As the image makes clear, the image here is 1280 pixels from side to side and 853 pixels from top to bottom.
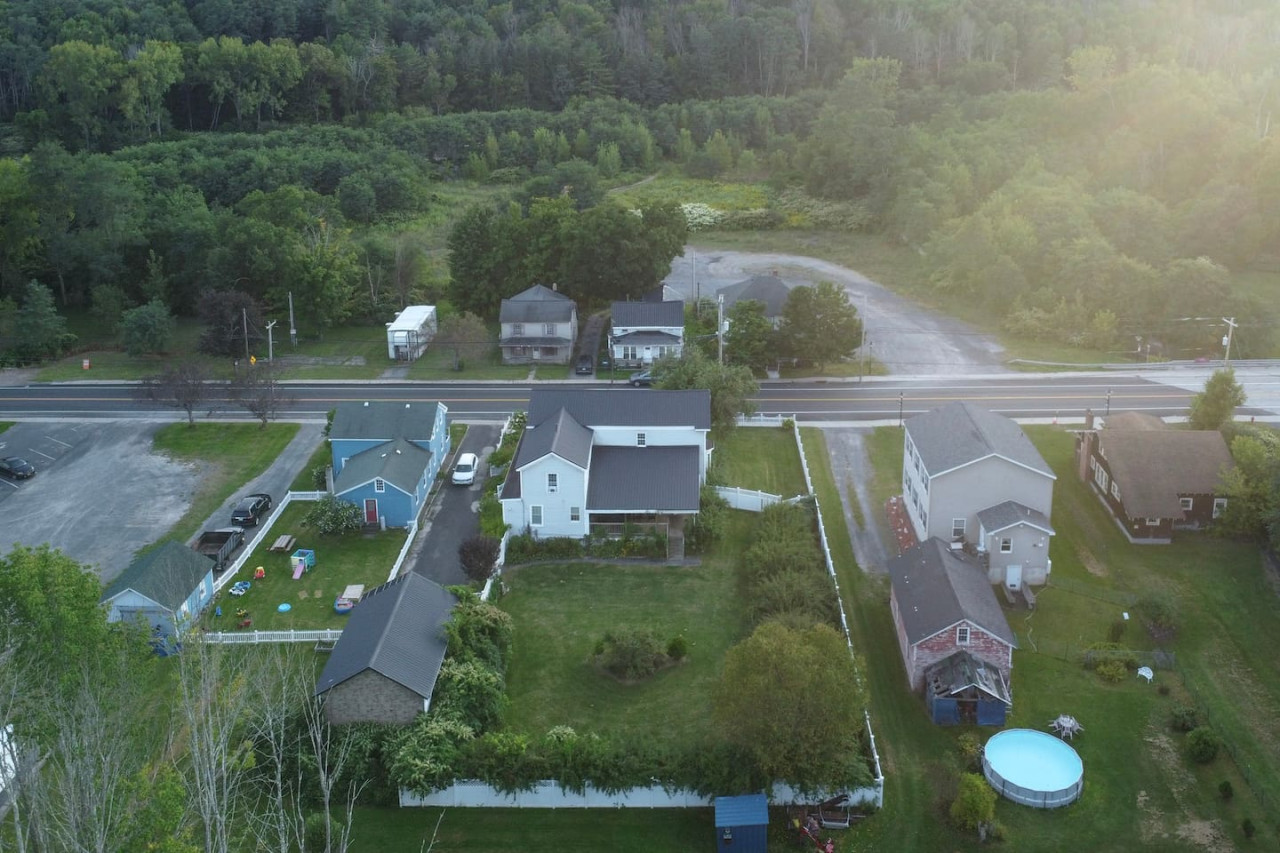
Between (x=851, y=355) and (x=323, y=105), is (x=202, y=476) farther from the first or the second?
(x=323, y=105)

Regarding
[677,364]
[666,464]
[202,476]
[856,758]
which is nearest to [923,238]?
[677,364]

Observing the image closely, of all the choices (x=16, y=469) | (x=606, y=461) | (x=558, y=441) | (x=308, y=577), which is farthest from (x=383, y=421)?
(x=16, y=469)

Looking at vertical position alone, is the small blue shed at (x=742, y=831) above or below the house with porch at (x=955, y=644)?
below

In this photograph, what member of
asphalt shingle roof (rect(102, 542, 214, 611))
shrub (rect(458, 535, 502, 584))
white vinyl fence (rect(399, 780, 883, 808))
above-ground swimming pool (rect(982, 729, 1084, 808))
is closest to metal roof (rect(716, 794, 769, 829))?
white vinyl fence (rect(399, 780, 883, 808))

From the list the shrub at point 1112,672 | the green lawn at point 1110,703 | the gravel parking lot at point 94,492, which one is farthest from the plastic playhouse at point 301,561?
the shrub at point 1112,672

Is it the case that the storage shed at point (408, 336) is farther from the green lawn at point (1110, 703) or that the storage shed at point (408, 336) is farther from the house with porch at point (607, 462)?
the green lawn at point (1110, 703)

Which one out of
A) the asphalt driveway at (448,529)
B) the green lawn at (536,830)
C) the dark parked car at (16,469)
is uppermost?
the dark parked car at (16,469)

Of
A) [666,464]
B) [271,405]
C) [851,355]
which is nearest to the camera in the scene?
[666,464]
